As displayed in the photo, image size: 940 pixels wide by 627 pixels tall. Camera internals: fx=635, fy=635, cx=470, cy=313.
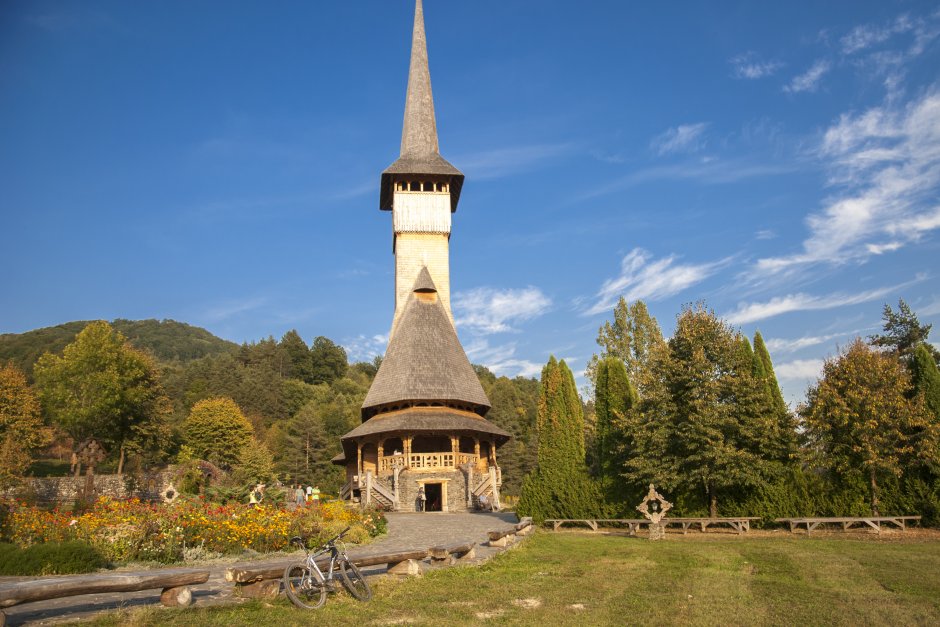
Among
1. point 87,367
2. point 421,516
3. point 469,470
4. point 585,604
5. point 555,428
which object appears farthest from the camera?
point 87,367

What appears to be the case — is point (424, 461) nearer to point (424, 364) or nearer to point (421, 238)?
point (424, 364)

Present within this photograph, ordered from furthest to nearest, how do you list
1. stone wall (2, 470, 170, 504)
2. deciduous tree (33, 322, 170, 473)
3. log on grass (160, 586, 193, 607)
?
deciduous tree (33, 322, 170, 473), stone wall (2, 470, 170, 504), log on grass (160, 586, 193, 607)

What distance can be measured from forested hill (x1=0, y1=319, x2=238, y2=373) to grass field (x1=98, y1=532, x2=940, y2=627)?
75.7 meters

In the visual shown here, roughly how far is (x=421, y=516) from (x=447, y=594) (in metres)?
16.7

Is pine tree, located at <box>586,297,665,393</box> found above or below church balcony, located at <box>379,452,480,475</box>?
above

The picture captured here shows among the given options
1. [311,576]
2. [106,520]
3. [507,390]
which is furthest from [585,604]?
[507,390]

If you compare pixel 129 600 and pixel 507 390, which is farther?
pixel 507 390

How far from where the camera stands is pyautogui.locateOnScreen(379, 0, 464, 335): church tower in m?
38.0

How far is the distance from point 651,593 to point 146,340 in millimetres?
121355

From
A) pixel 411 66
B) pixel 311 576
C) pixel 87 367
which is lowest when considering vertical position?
pixel 311 576

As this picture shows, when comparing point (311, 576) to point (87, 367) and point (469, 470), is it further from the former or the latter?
point (87, 367)

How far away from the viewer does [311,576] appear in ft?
26.6

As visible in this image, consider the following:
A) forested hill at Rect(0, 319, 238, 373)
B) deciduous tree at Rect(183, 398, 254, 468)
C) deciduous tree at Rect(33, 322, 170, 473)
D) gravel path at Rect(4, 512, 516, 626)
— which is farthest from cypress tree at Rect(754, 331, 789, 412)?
forested hill at Rect(0, 319, 238, 373)

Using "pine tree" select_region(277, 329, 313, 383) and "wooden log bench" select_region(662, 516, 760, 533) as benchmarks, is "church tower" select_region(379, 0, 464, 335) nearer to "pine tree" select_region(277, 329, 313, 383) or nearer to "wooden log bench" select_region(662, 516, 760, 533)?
"wooden log bench" select_region(662, 516, 760, 533)
